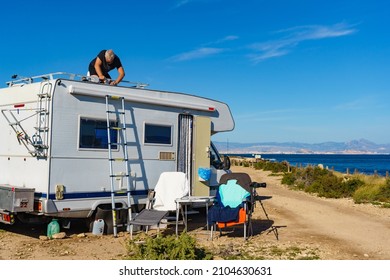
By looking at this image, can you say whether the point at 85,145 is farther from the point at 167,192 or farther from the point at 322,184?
the point at 322,184

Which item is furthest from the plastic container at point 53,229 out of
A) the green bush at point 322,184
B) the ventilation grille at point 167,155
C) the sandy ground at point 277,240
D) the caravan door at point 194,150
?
the green bush at point 322,184

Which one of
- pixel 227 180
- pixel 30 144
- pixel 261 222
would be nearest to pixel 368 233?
pixel 261 222

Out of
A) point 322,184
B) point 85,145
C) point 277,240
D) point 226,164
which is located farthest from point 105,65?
point 322,184

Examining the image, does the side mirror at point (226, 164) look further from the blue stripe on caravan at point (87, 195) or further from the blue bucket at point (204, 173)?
the blue stripe on caravan at point (87, 195)

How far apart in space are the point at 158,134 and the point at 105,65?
5.94ft

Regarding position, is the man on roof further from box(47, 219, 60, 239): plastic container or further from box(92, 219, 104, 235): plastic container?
box(47, 219, 60, 239): plastic container

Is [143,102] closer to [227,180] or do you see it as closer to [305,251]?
[227,180]

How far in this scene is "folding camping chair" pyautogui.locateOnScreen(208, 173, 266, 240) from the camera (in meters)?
8.69

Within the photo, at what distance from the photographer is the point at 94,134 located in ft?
29.4

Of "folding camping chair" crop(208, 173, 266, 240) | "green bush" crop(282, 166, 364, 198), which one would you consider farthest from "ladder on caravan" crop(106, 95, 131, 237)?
"green bush" crop(282, 166, 364, 198)

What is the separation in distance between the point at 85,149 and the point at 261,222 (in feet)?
14.4

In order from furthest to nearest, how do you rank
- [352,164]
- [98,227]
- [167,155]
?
[352,164]
[167,155]
[98,227]

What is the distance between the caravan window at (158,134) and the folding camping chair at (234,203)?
1509mm

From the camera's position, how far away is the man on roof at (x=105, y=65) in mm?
9938
